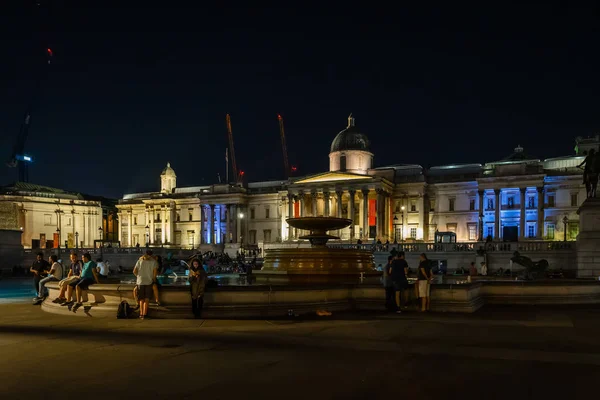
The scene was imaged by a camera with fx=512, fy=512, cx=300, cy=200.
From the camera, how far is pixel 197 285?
13.3m

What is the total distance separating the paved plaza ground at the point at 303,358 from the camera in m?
6.81

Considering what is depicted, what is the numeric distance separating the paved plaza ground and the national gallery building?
4958 centimetres

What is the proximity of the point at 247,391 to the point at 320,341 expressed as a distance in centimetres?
381

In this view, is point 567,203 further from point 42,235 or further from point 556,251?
point 42,235

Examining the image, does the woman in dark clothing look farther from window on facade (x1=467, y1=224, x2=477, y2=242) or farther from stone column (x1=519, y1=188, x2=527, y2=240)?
window on facade (x1=467, y1=224, x2=477, y2=242)

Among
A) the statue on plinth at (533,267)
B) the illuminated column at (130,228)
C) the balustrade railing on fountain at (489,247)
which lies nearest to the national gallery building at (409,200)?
the balustrade railing on fountain at (489,247)

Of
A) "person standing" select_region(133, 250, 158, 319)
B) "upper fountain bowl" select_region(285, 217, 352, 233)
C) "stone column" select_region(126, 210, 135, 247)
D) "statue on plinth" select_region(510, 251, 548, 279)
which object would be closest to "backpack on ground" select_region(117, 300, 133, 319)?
"person standing" select_region(133, 250, 158, 319)

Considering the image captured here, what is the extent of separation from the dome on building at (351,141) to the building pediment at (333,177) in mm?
7681

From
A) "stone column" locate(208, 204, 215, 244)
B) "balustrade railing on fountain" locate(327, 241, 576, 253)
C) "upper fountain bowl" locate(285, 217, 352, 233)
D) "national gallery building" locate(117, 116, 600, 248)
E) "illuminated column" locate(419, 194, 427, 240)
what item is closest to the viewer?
"upper fountain bowl" locate(285, 217, 352, 233)

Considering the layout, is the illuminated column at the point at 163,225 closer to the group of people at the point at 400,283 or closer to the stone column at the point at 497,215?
the stone column at the point at 497,215

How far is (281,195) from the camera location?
86.1m

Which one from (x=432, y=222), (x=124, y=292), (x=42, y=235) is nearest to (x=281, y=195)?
(x=432, y=222)

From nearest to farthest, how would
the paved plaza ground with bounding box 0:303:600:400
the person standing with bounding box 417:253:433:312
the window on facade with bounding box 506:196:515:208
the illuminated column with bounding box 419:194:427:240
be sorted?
the paved plaza ground with bounding box 0:303:600:400, the person standing with bounding box 417:253:433:312, the window on facade with bounding box 506:196:515:208, the illuminated column with bounding box 419:194:427:240

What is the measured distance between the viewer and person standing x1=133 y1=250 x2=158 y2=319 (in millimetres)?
13266
